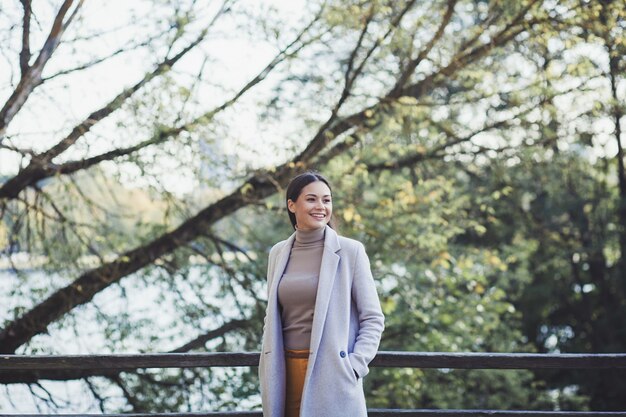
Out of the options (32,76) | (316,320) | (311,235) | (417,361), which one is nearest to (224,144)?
(32,76)

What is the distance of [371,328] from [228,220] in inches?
278

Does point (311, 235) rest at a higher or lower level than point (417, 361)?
higher

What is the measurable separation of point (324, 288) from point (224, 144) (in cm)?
523

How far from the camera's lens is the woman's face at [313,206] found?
318cm

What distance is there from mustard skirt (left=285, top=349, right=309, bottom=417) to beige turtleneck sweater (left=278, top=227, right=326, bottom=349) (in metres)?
0.03

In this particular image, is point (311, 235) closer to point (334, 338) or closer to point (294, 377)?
point (334, 338)

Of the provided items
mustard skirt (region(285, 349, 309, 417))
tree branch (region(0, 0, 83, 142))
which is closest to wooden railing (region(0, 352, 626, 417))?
mustard skirt (region(285, 349, 309, 417))

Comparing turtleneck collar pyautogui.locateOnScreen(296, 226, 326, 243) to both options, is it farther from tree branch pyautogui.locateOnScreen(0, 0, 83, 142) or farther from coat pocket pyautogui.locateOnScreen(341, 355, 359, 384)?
tree branch pyautogui.locateOnScreen(0, 0, 83, 142)

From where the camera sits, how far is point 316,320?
118 inches

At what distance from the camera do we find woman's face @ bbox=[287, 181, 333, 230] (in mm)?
3180

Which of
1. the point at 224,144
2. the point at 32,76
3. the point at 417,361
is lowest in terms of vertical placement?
the point at 417,361

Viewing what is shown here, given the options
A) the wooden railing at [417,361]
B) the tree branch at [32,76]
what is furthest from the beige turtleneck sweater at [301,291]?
the tree branch at [32,76]

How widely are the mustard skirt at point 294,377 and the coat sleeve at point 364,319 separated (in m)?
0.19

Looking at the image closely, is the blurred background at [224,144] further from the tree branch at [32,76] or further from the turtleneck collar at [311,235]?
the turtleneck collar at [311,235]
